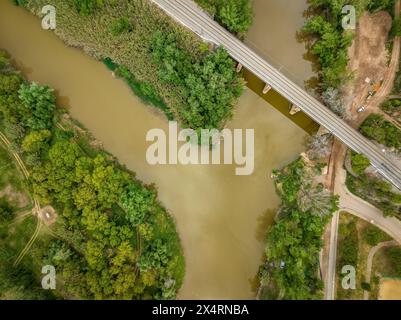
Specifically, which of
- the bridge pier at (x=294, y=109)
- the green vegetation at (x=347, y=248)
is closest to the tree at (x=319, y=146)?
the bridge pier at (x=294, y=109)

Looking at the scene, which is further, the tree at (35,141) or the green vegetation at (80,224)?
the tree at (35,141)

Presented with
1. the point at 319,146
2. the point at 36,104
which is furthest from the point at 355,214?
the point at 36,104

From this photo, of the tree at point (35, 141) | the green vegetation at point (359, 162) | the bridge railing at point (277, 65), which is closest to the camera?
the green vegetation at point (359, 162)

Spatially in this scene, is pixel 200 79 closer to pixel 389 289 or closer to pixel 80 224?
pixel 80 224

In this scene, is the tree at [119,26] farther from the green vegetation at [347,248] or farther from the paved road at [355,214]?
the green vegetation at [347,248]

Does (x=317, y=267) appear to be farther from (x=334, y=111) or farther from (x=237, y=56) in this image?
(x=237, y=56)

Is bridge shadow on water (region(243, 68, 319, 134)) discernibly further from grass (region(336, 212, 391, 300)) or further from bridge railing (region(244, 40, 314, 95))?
grass (region(336, 212, 391, 300))
